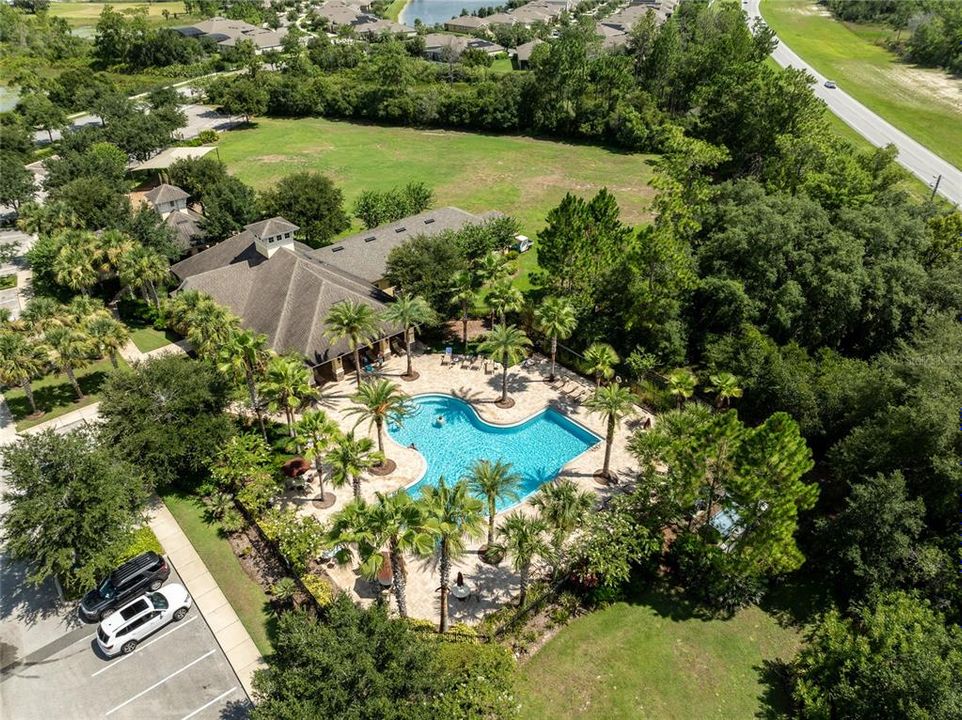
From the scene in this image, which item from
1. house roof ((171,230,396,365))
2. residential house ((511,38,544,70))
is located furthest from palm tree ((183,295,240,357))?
residential house ((511,38,544,70))

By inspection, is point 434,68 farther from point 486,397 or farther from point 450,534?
point 450,534

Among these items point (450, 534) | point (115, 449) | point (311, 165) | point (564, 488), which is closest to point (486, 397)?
point (564, 488)

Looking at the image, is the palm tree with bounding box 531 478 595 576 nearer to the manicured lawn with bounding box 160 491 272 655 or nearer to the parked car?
the manicured lawn with bounding box 160 491 272 655

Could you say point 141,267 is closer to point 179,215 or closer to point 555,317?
point 179,215

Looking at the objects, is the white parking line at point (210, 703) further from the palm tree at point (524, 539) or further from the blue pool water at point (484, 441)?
the blue pool water at point (484, 441)

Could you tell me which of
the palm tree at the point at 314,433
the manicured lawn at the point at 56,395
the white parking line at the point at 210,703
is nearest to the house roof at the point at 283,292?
the manicured lawn at the point at 56,395
